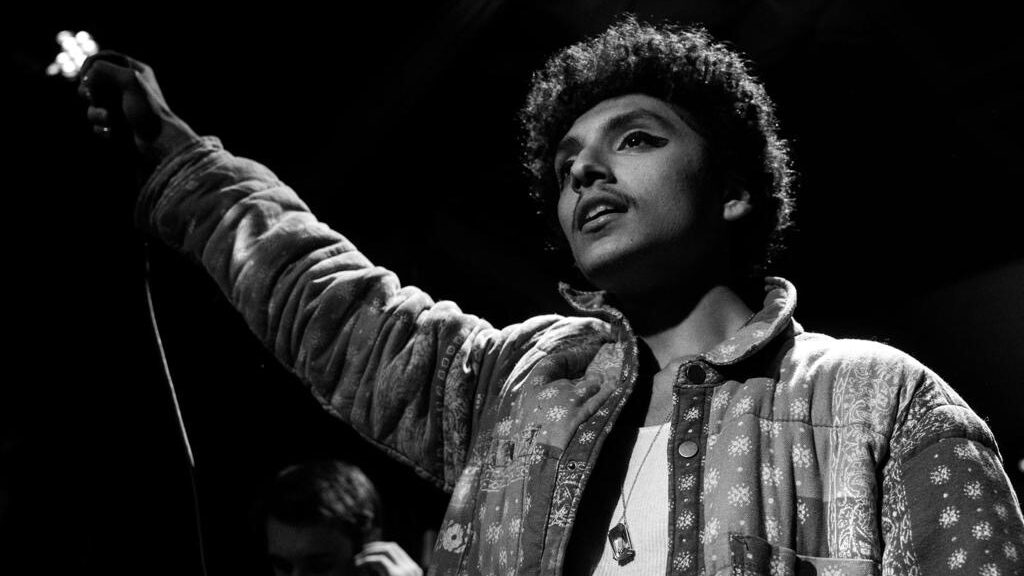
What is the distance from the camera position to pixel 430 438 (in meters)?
1.43

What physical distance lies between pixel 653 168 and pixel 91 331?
5.13ft

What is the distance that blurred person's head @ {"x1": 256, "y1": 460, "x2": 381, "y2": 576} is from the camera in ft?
8.32

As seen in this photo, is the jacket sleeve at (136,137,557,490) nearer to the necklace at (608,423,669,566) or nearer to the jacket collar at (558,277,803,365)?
the jacket collar at (558,277,803,365)

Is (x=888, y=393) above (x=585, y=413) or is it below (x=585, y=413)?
above

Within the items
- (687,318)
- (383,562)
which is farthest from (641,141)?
(383,562)

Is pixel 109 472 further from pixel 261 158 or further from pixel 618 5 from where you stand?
pixel 618 5

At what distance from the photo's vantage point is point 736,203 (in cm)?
150

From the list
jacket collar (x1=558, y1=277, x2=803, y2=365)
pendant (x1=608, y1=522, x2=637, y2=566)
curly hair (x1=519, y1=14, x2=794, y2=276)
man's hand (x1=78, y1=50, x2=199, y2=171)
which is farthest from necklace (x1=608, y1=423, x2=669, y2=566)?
man's hand (x1=78, y1=50, x2=199, y2=171)

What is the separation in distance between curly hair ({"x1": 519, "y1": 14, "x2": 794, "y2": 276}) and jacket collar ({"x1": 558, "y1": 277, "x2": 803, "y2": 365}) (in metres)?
0.17

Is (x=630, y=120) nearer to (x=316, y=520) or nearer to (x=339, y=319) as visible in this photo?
(x=339, y=319)

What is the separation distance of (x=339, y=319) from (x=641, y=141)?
1.82ft

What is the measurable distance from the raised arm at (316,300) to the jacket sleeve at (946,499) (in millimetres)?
602

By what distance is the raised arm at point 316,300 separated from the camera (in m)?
1.43

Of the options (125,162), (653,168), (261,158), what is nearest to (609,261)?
(653,168)
